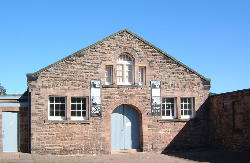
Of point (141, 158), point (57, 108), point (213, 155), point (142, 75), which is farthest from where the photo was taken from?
point (142, 75)

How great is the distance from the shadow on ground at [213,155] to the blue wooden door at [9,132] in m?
7.94

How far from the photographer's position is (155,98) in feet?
67.7

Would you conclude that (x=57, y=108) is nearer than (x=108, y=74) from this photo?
Yes

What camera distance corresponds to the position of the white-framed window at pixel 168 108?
21078 millimetres

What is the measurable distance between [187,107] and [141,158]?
4.97 m

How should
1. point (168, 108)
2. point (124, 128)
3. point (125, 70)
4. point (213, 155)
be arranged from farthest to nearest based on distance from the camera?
point (168, 108) → point (125, 70) → point (124, 128) → point (213, 155)

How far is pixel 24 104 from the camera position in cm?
1955

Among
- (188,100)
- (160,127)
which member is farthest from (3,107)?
(188,100)

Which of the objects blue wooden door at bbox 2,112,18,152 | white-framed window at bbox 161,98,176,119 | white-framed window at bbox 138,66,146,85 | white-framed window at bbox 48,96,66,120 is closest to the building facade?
blue wooden door at bbox 2,112,18,152

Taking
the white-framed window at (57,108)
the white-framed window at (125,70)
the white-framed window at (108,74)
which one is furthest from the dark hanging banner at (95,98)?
the white-framed window at (57,108)

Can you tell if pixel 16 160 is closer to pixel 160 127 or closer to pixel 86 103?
pixel 86 103

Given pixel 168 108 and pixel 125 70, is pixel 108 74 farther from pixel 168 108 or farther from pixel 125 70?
pixel 168 108

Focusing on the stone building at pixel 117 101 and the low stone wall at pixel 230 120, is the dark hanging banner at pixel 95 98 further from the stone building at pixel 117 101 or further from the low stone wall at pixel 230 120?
the low stone wall at pixel 230 120

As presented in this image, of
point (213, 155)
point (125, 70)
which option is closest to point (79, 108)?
point (125, 70)
